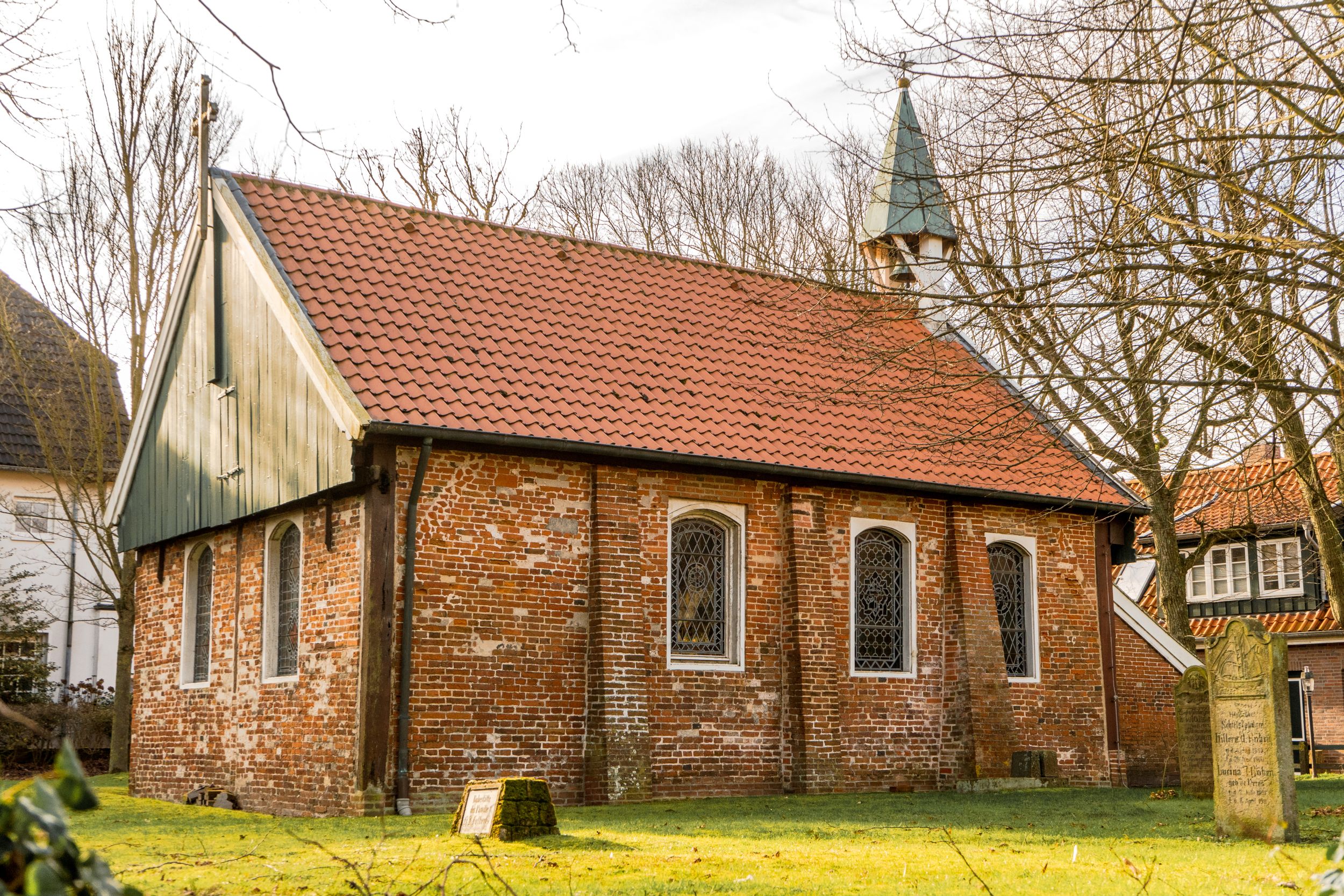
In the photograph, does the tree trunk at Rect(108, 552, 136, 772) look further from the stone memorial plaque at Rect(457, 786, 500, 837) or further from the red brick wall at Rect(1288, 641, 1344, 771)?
the red brick wall at Rect(1288, 641, 1344, 771)

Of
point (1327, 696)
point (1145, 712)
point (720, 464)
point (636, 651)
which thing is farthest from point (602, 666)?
point (1327, 696)

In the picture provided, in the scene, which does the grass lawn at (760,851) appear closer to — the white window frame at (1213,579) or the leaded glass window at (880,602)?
the leaded glass window at (880,602)

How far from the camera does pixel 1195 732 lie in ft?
51.1

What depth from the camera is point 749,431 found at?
55.1 feet

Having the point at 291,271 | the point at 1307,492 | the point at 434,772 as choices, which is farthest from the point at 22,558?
the point at 1307,492

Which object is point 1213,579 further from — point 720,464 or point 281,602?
point 281,602

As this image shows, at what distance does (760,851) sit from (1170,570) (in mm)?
16111

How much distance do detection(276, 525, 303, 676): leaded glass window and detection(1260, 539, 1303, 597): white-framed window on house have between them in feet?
80.9

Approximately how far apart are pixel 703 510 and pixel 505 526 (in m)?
2.66

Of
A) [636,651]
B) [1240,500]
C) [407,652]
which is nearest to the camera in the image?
[407,652]

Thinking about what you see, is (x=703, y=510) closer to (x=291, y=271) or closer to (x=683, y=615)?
(x=683, y=615)

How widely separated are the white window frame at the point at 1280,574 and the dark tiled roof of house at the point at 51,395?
26.0 meters

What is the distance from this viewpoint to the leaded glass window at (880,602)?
17.4 meters

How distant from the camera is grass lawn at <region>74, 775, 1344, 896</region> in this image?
25.2ft
